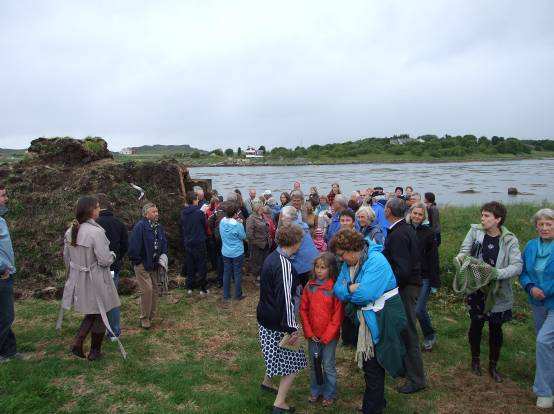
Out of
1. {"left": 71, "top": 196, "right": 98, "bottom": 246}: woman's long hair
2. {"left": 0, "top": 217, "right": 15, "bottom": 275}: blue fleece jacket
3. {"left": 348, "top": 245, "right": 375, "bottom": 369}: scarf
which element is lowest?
{"left": 348, "top": 245, "right": 375, "bottom": 369}: scarf

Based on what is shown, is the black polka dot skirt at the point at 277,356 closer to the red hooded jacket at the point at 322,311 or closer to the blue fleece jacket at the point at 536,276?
the red hooded jacket at the point at 322,311

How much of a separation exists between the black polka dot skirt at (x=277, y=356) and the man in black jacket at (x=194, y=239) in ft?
13.7

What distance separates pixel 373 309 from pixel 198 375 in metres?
2.34

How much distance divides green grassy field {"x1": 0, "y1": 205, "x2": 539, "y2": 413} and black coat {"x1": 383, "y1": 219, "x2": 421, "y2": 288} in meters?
1.33

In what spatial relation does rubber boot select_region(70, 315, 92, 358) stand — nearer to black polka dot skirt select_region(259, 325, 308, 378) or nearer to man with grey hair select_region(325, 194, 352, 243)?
black polka dot skirt select_region(259, 325, 308, 378)

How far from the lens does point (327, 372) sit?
Answer: 4504mm

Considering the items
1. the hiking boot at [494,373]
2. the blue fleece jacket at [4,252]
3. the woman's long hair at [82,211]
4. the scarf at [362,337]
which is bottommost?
the hiking boot at [494,373]

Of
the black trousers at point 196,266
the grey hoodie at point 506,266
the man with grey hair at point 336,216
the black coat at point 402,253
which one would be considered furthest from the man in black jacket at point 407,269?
the black trousers at point 196,266

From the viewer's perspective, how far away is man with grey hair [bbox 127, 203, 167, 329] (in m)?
6.36

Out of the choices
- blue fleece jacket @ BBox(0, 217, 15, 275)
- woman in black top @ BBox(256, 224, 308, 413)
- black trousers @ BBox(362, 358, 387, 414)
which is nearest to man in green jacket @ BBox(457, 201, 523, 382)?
black trousers @ BBox(362, 358, 387, 414)

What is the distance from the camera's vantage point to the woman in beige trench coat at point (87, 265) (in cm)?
504

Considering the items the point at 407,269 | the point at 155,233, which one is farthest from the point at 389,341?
the point at 155,233

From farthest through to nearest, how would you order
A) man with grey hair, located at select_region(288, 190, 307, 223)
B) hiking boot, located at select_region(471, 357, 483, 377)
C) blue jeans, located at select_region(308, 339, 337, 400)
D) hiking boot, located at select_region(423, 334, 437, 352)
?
man with grey hair, located at select_region(288, 190, 307, 223) < hiking boot, located at select_region(423, 334, 437, 352) < hiking boot, located at select_region(471, 357, 483, 377) < blue jeans, located at select_region(308, 339, 337, 400)

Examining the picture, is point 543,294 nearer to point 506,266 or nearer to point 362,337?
point 506,266
